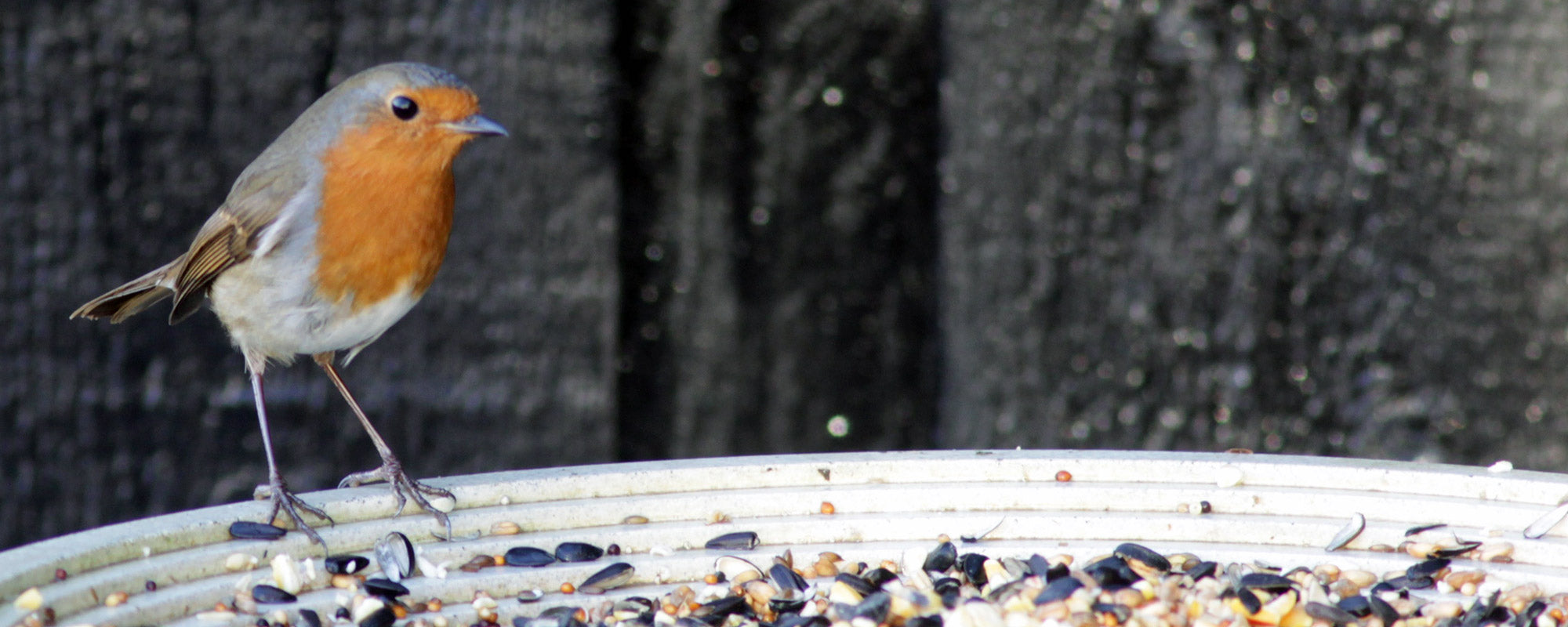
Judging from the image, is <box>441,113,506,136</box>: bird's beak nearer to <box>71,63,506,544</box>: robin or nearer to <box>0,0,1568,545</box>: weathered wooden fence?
<box>71,63,506,544</box>: robin

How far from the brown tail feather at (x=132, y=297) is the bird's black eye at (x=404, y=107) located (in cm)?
32

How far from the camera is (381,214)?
1526mm

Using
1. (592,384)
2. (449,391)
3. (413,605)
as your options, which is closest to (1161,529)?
(413,605)

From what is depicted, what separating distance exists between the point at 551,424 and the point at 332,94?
1.74 ft

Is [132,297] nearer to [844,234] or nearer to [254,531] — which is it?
[254,531]

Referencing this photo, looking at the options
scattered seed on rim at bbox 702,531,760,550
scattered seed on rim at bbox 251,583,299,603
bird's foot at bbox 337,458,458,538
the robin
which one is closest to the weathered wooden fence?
the robin

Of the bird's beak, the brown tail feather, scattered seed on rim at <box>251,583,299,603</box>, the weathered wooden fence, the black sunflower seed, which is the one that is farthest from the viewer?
the weathered wooden fence

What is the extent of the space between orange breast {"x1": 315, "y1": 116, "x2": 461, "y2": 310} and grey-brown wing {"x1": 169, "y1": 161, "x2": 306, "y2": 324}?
47 millimetres

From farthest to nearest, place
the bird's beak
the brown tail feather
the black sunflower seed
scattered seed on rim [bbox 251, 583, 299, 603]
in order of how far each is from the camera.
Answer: the brown tail feather
the bird's beak
the black sunflower seed
scattered seed on rim [bbox 251, 583, 299, 603]

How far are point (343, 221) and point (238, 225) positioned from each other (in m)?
0.13

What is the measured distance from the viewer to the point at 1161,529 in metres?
1.17

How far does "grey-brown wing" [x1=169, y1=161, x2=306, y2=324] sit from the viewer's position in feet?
5.08

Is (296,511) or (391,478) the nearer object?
(296,511)

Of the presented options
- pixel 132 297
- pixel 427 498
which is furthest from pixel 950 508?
pixel 132 297
